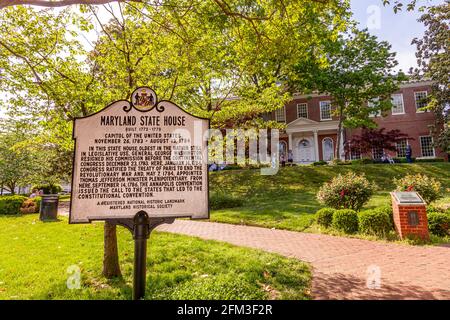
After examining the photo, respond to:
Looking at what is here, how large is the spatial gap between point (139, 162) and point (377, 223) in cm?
688

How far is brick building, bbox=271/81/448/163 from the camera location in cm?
3309

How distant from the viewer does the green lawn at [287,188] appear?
468 inches

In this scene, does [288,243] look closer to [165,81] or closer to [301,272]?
[301,272]

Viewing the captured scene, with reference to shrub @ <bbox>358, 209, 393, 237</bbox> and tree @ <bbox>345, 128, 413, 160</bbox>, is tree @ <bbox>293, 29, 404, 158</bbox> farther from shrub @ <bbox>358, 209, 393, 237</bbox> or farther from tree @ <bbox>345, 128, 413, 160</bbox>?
shrub @ <bbox>358, 209, 393, 237</bbox>

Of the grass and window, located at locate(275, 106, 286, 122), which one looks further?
window, located at locate(275, 106, 286, 122)

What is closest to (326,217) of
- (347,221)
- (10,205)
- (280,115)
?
(347,221)

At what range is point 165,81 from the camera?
20.7ft

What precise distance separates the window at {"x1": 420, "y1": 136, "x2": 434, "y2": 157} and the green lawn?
12.9 meters

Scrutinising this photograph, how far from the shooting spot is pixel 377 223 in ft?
26.8

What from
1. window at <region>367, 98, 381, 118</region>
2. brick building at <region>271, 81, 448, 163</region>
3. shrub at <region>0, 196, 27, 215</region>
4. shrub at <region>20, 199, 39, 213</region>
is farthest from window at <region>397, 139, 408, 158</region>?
shrub at <region>0, 196, 27, 215</region>

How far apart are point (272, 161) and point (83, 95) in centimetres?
2122

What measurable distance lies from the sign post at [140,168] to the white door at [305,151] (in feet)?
109

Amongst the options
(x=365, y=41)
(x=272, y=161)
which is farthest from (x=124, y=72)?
(x=365, y=41)

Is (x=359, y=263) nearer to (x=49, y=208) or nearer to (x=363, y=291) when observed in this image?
(x=363, y=291)
